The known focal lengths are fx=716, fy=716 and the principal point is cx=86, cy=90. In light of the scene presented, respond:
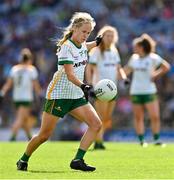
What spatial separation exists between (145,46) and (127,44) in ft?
33.0

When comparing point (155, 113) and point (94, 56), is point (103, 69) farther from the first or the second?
point (155, 113)

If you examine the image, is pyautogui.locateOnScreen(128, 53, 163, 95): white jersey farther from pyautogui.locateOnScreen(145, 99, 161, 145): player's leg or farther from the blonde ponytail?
the blonde ponytail

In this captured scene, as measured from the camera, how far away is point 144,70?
16500 mm

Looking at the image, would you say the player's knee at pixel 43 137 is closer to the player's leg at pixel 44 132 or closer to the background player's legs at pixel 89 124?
the player's leg at pixel 44 132

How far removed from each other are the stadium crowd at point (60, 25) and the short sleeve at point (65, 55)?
15.0 meters

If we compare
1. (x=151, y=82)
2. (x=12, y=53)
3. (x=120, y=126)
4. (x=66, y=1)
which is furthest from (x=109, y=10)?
(x=151, y=82)

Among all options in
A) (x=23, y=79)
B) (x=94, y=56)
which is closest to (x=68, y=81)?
(x=94, y=56)

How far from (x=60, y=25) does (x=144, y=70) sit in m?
11.4

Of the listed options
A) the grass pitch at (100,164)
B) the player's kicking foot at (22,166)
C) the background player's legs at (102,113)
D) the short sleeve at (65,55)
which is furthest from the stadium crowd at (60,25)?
the short sleeve at (65,55)

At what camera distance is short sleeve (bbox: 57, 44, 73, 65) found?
9.51 meters

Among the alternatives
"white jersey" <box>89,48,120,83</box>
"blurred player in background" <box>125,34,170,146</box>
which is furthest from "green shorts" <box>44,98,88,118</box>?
"blurred player in background" <box>125,34,170,146</box>

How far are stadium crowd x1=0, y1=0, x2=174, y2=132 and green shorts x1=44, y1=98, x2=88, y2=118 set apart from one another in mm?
14789

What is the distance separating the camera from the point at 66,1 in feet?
92.0

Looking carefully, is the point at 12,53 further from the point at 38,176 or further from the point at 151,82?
the point at 38,176
